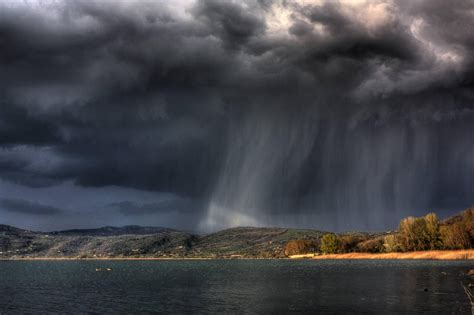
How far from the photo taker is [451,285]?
95.2 meters

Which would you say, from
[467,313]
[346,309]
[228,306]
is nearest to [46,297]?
[228,306]

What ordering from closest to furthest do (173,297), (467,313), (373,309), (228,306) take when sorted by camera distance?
(467,313) < (373,309) < (228,306) < (173,297)

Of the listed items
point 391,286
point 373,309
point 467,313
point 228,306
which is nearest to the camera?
point 467,313

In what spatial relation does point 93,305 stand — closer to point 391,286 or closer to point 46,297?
point 46,297

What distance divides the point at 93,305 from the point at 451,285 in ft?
232

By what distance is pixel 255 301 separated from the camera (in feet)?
269

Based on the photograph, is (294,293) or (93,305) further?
(294,293)

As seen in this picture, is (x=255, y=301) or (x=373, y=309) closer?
(x=373, y=309)

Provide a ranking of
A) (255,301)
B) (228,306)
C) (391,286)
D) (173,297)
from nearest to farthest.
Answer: (228,306) → (255,301) → (173,297) → (391,286)

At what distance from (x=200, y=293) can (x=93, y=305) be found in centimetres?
2510

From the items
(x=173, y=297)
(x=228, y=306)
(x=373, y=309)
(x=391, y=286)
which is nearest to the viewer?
(x=373, y=309)

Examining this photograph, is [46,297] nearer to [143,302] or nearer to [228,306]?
[143,302]

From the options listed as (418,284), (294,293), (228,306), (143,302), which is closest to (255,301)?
(228,306)

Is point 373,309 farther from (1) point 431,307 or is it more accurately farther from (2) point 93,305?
(2) point 93,305
